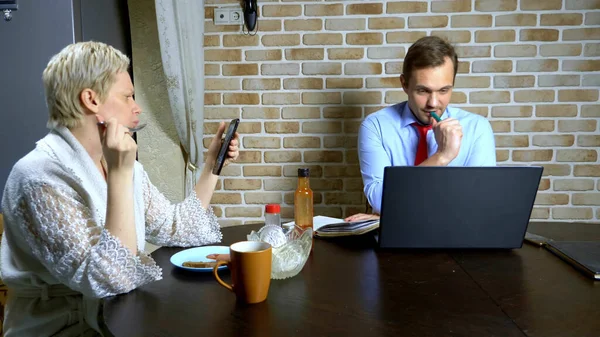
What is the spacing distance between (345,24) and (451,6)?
521 millimetres

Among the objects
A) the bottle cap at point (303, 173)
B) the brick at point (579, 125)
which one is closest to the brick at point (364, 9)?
the brick at point (579, 125)

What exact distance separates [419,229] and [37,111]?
1383mm

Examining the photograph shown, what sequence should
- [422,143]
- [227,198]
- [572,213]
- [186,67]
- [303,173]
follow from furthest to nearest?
[227,198] < [572,213] < [186,67] < [422,143] < [303,173]

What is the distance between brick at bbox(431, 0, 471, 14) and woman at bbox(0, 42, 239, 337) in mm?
1687

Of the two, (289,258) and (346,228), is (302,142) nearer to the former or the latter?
(346,228)

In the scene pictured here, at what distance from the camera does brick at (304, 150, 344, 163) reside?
254 centimetres

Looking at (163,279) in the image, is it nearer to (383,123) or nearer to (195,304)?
(195,304)

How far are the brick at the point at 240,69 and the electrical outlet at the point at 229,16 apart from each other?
0.21 metres

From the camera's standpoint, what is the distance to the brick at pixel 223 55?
8.21 ft

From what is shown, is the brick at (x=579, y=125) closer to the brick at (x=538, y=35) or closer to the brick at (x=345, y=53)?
the brick at (x=538, y=35)

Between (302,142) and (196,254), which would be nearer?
(196,254)

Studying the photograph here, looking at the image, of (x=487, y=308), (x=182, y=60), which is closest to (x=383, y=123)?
(x=182, y=60)

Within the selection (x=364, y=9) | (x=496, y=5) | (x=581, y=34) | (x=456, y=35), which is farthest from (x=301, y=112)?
(x=581, y=34)

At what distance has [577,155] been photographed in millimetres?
2455
